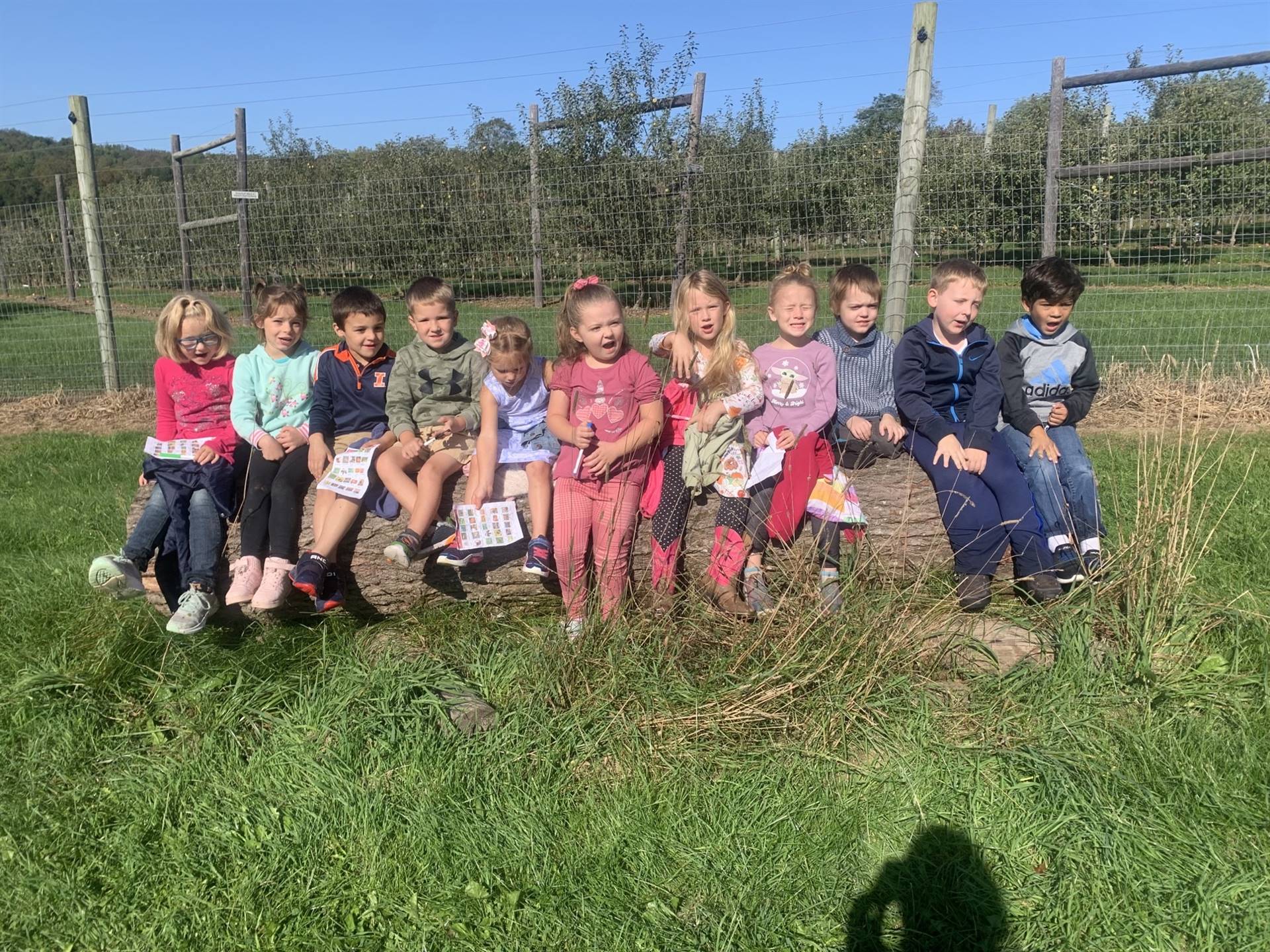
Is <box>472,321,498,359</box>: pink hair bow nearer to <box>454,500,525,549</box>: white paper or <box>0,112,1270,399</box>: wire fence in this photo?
<box>454,500,525,549</box>: white paper

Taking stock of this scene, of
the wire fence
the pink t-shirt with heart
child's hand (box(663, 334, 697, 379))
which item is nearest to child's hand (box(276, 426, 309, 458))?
the pink t-shirt with heart

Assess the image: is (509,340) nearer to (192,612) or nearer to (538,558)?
(538,558)

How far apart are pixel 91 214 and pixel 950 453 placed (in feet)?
27.2

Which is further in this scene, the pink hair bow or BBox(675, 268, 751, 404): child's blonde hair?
the pink hair bow

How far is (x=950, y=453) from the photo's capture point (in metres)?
3.74

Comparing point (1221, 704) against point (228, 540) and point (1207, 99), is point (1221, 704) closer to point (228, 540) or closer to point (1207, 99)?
point (228, 540)

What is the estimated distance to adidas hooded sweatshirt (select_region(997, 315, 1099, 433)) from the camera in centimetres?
400

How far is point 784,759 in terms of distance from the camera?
2.89 metres

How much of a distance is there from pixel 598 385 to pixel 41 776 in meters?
2.34

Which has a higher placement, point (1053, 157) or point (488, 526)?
point (1053, 157)

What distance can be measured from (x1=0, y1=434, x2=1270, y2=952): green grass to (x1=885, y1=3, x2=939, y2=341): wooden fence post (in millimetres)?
3223

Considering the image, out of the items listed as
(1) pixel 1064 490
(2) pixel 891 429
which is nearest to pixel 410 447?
(2) pixel 891 429

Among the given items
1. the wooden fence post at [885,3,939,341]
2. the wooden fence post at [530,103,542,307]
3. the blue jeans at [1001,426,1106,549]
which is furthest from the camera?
the wooden fence post at [530,103,542,307]

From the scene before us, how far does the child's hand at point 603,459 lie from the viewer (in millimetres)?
3641
